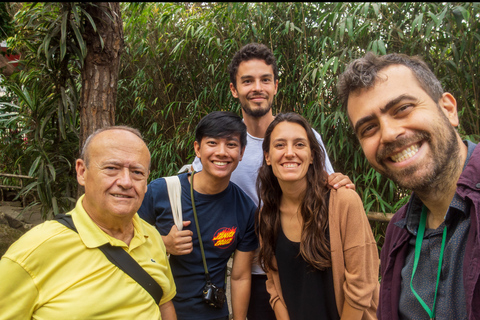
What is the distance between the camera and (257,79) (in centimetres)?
211

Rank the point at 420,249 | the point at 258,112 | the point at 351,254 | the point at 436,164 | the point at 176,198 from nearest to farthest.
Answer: the point at 436,164 < the point at 420,249 < the point at 351,254 < the point at 176,198 < the point at 258,112

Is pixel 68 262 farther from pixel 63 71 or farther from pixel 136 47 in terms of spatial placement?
pixel 136 47

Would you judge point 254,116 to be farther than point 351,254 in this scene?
Yes

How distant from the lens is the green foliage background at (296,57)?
2.39 meters

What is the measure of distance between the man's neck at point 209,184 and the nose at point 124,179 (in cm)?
54

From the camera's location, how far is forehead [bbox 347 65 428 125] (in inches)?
40.3

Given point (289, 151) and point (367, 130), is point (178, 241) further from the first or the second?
point (367, 130)

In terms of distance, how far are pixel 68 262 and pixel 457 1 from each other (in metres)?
2.69

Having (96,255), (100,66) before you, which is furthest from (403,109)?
(100,66)

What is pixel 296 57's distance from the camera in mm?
3023

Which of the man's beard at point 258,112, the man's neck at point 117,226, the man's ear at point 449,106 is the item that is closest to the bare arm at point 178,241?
the man's neck at point 117,226

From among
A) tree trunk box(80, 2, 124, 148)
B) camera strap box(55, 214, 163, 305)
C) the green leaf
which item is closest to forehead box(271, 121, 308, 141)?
camera strap box(55, 214, 163, 305)

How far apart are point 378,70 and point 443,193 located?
0.43 meters

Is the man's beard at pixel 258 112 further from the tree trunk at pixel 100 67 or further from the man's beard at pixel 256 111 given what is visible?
the tree trunk at pixel 100 67
